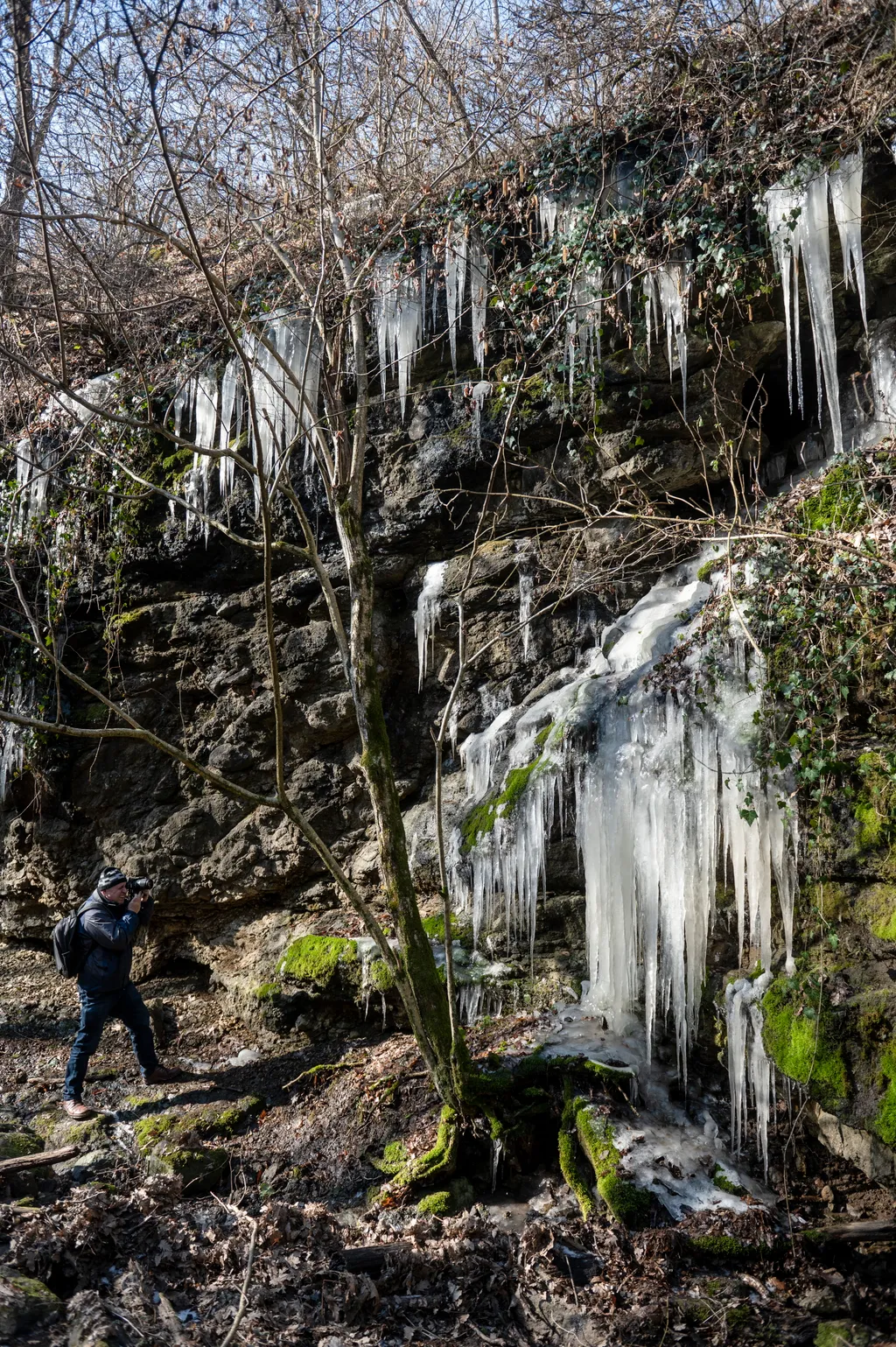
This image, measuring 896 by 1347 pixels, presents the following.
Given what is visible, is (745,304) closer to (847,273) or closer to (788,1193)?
(847,273)

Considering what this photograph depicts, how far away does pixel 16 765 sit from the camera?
7926mm

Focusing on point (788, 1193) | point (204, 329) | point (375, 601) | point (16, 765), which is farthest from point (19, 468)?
point (788, 1193)

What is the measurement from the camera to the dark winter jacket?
18.1 feet

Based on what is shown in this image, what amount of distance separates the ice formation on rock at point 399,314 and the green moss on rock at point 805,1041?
16.7 ft

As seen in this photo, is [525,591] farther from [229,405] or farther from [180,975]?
[180,975]

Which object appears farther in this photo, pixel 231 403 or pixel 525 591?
pixel 231 403

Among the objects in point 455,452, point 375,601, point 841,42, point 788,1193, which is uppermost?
point 841,42

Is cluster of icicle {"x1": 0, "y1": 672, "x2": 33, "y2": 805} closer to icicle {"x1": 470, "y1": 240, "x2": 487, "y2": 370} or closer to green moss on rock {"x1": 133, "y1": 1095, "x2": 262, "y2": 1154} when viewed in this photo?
green moss on rock {"x1": 133, "y1": 1095, "x2": 262, "y2": 1154}

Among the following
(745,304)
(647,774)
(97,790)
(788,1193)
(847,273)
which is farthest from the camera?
(97,790)

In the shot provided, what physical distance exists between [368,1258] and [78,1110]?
2.54 m

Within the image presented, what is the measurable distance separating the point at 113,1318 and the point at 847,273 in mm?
6715

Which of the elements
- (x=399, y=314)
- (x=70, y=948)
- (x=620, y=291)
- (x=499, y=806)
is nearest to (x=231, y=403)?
(x=399, y=314)

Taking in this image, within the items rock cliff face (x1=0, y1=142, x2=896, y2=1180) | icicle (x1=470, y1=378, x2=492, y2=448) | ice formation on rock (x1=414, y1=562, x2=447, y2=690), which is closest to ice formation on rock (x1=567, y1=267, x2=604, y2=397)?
rock cliff face (x1=0, y1=142, x2=896, y2=1180)

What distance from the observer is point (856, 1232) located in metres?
3.78
